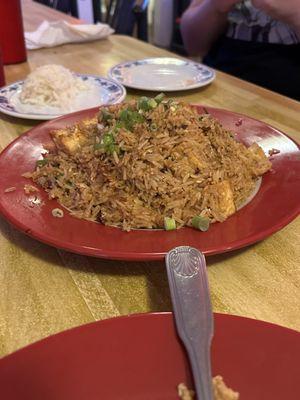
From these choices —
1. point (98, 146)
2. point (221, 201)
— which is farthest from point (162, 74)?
point (221, 201)

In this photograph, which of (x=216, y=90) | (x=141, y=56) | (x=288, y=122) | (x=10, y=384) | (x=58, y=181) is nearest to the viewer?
(x=10, y=384)

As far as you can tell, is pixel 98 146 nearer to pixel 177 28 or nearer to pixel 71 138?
pixel 71 138

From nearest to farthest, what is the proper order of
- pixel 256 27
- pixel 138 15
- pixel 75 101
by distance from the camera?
pixel 75 101
pixel 256 27
pixel 138 15

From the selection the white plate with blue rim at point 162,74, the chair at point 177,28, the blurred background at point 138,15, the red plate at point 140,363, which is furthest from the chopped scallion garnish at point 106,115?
the chair at point 177,28

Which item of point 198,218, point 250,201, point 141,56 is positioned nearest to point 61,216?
point 198,218

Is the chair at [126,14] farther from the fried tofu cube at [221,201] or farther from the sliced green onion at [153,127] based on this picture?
the fried tofu cube at [221,201]

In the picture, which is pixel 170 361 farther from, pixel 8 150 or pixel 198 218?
pixel 8 150
